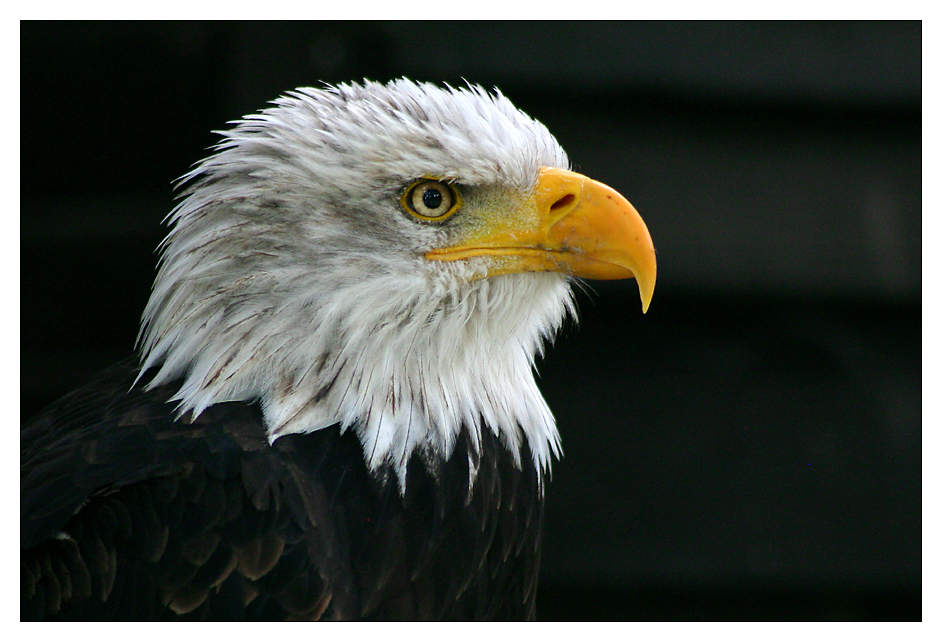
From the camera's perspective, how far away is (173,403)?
4.54 ft

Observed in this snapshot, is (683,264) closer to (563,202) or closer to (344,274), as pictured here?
(563,202)

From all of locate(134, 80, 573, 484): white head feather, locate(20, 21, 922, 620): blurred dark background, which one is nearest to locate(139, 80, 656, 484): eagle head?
locate(134, 80, 573, 484): white head feather

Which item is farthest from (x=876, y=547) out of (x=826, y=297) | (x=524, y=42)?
(x=524, y=42)

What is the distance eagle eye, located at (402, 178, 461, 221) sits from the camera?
133cm

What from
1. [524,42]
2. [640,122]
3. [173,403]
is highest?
[524,42]

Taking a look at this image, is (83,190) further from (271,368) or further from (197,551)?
(197,551)

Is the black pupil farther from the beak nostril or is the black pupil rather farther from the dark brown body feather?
the dark brown body feather

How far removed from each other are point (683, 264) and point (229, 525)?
182 centimetres

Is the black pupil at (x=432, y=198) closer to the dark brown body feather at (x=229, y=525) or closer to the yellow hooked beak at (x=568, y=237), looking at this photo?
the yellow hooked beak at (x=568, y=237)

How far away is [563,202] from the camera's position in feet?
4.55

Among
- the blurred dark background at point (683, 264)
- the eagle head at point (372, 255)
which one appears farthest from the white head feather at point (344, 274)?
the blurred dark background at point (683, 264)

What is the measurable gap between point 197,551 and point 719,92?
1996mm

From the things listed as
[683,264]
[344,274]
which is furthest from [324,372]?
[683,264]

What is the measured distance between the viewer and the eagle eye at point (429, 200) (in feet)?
4.36
